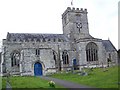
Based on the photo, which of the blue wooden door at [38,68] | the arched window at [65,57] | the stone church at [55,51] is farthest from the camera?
the arched window at [65,57]

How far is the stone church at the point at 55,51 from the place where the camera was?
47.8m

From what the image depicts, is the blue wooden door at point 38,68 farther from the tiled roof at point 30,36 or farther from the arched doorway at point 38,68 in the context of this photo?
the tiled roof at point 30,36

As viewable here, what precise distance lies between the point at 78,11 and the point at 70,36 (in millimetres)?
6768

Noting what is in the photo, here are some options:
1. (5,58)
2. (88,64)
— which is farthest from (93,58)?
(5,58)

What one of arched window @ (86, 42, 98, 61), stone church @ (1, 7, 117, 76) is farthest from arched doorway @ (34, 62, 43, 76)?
arched window @ (86, 42, 98, 61)

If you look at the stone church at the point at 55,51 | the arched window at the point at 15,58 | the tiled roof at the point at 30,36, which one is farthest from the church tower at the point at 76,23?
the arched window at the point at 15,58

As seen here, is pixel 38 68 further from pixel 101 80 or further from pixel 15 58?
pixel 101 80

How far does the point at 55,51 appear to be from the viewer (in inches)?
2048

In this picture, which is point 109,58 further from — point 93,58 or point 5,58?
point 5,58

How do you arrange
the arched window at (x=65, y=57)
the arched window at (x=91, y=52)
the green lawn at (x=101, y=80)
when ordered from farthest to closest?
the arched window at (x=65, y=57) < the arched window at (x=91, y=52) < the green lawn at (x=101, y=80)

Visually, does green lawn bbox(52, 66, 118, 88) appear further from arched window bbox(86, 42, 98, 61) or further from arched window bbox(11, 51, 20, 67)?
arched window bbox(11, 51, 20, 67)

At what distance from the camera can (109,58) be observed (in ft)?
189

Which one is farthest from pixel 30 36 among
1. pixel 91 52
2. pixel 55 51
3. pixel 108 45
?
pixel 108 45

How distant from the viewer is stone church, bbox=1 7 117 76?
47.8 m
